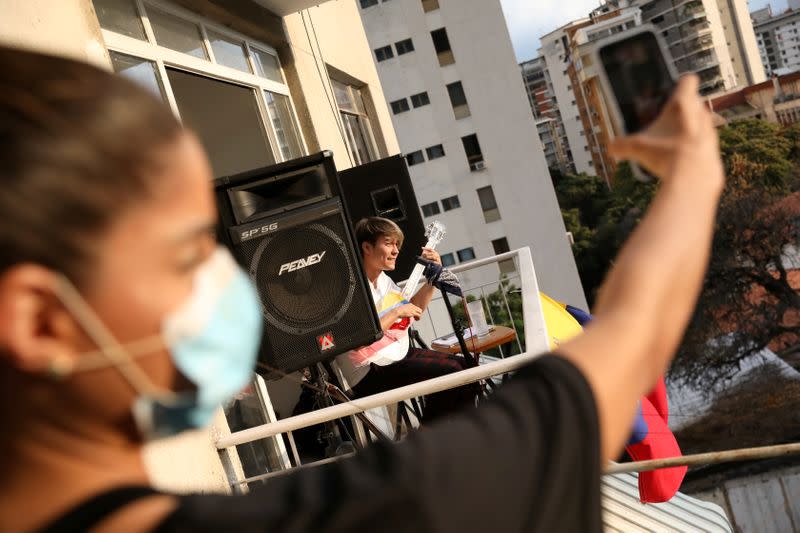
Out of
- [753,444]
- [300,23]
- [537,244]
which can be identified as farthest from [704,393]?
[300,23]

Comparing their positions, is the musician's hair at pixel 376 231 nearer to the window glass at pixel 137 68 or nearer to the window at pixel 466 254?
the window glass at pixel 137 68

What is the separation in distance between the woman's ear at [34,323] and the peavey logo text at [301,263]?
3.36 meters

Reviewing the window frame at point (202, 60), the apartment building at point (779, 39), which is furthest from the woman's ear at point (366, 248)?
the apartment building at point (779, 39)

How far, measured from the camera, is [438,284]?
502 cm

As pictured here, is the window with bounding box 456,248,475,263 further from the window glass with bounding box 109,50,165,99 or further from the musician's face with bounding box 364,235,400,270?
the window glass with bounding box 109,50,165,99

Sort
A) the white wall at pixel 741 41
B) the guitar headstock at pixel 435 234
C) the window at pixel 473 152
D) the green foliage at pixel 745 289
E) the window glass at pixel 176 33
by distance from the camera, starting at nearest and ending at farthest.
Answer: the window glass at pixel 176 33 → the guitar headstock at pixel 435 234 → the green foliage at pixel 745 289 → the window at pixel 473 152 → the white wall at pixel 741 41

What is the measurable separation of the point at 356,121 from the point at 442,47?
93.0 ft

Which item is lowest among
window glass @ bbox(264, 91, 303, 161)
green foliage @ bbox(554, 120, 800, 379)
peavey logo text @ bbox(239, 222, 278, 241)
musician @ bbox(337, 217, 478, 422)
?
green foliage @ bbox(554, 120, 800, 379)

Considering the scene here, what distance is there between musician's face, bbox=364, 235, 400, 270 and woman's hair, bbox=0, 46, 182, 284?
4.23 meters

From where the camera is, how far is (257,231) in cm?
390

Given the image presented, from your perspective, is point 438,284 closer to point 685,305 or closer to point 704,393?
point 685,305

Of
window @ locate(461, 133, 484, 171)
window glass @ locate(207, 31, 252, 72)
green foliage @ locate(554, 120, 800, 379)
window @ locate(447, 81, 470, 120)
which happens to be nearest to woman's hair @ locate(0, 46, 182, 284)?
window glass @ locate(207, 31, 252, 72)

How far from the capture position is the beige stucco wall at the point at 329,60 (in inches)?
278

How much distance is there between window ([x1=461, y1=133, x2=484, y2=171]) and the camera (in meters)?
37.5
